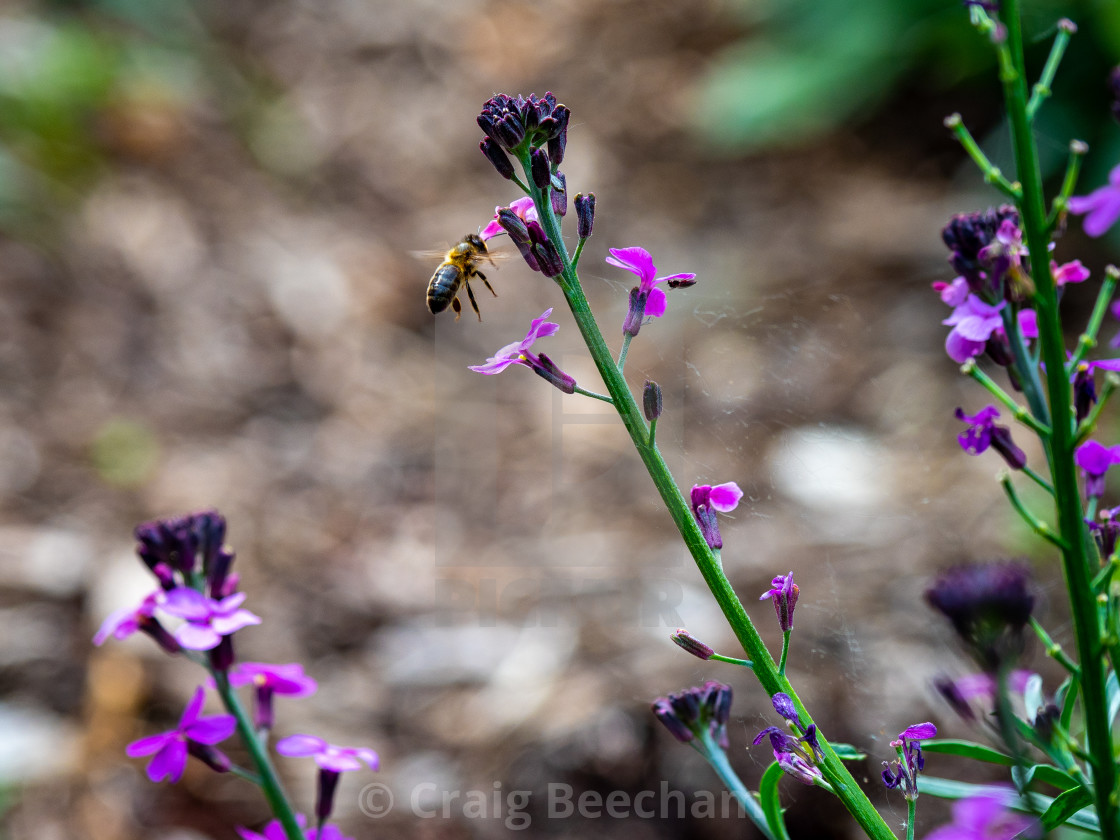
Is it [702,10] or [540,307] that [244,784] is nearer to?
[540,307]

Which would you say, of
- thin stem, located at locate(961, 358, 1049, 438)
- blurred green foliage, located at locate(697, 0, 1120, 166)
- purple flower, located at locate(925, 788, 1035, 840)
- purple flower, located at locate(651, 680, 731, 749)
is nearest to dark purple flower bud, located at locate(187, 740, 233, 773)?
purple flower, located at locate(651, 680, 731, 749)

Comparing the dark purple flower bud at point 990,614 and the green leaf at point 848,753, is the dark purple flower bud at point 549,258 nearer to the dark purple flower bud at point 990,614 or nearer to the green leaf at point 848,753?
the dark purple flower bud at point 990,614

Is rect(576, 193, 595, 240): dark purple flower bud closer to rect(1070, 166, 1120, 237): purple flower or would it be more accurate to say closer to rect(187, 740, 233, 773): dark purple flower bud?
rect(1070, 166, 1120, 237): purple flower

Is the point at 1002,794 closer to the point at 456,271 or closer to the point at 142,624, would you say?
the point at 142,624

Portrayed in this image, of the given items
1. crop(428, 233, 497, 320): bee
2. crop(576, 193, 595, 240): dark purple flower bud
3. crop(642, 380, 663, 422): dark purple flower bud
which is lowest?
crop(642, 380, 663, 422): dark purple flower bud

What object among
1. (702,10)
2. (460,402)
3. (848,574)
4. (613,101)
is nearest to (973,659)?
(848,574)

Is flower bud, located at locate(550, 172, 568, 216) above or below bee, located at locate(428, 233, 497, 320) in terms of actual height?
below

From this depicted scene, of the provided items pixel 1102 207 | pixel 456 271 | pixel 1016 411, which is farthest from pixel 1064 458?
pixel 456 271

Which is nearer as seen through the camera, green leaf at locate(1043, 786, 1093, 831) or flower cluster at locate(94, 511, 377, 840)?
green leaf at locate(1043, 786, 1093, 831)
